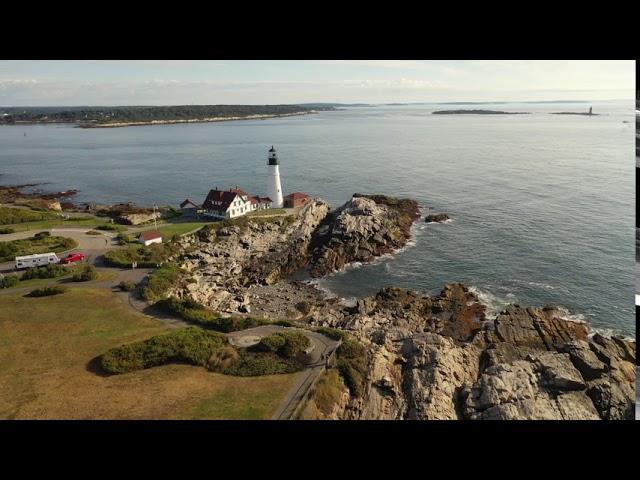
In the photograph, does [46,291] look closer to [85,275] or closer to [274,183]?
[85,275]

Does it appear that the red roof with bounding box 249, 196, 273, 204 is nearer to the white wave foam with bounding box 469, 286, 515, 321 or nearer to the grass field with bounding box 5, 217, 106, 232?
the grass field with bounding box 5, 217, 106, 232

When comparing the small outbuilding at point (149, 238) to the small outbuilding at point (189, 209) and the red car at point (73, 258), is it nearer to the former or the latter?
the red car at point (73, 258)

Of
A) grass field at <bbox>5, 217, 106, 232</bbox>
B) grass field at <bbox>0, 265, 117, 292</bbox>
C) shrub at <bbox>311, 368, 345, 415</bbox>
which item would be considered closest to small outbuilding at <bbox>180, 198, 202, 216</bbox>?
grass field at <bbox>5, 217, 106, 232</bbox>

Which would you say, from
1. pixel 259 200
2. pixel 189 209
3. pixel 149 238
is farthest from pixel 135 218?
pixel 259 200

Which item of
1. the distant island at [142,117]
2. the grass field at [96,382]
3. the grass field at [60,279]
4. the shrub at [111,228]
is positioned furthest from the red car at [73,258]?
the distant island at [142,117]

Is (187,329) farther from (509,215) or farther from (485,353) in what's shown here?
(509,215)

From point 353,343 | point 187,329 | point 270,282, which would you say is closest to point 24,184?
point 270,282

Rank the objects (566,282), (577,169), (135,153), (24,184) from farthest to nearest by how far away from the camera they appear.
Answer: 1. (135,153)
2. (24,184)
3. (577,169)
4. (566,282)
